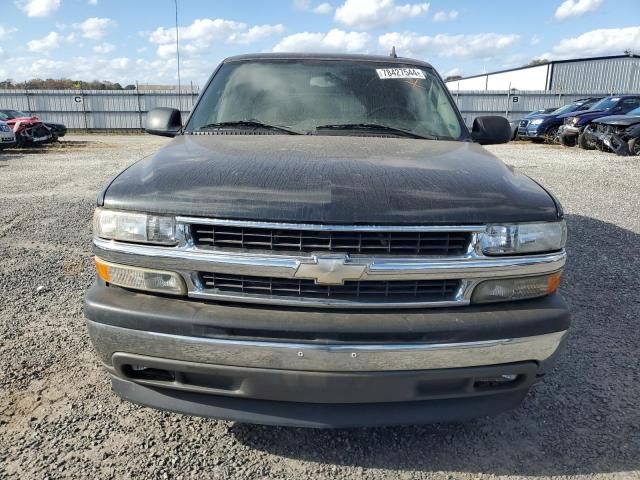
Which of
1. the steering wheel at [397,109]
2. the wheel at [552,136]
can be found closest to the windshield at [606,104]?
the wheel at [552,136]

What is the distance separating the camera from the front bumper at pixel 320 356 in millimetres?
1899

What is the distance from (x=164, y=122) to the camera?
354cm

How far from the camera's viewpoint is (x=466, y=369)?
6.47ft

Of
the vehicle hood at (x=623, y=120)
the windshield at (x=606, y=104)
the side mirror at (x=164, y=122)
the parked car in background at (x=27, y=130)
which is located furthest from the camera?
the parked car in background at (x=27, y=130)

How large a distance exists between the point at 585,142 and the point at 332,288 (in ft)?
54.1

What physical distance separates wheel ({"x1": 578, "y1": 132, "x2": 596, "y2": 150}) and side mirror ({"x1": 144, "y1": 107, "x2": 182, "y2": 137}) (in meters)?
14.9

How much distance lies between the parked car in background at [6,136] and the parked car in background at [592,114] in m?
19.1

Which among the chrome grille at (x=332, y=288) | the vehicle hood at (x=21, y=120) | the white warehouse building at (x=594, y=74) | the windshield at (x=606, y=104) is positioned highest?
the white warehouse building at (x=594, y=74)

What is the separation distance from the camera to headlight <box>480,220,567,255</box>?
6.57 ft

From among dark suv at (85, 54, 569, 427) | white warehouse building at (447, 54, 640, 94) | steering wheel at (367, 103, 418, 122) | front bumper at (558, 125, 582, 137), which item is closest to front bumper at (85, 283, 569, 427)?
dark suv at (85, 54, 569, 427)

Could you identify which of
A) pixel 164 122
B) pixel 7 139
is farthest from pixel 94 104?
pixel 164 122

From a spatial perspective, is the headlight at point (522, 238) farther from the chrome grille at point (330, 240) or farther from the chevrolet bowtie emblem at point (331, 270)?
the chevrolet bowtie emblem at point (331, 270)

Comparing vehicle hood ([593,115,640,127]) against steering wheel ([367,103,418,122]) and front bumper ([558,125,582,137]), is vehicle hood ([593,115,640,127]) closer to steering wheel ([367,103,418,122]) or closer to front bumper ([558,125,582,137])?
front bumper ([558,125,582,137])

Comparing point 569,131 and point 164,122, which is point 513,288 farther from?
point 569,131
